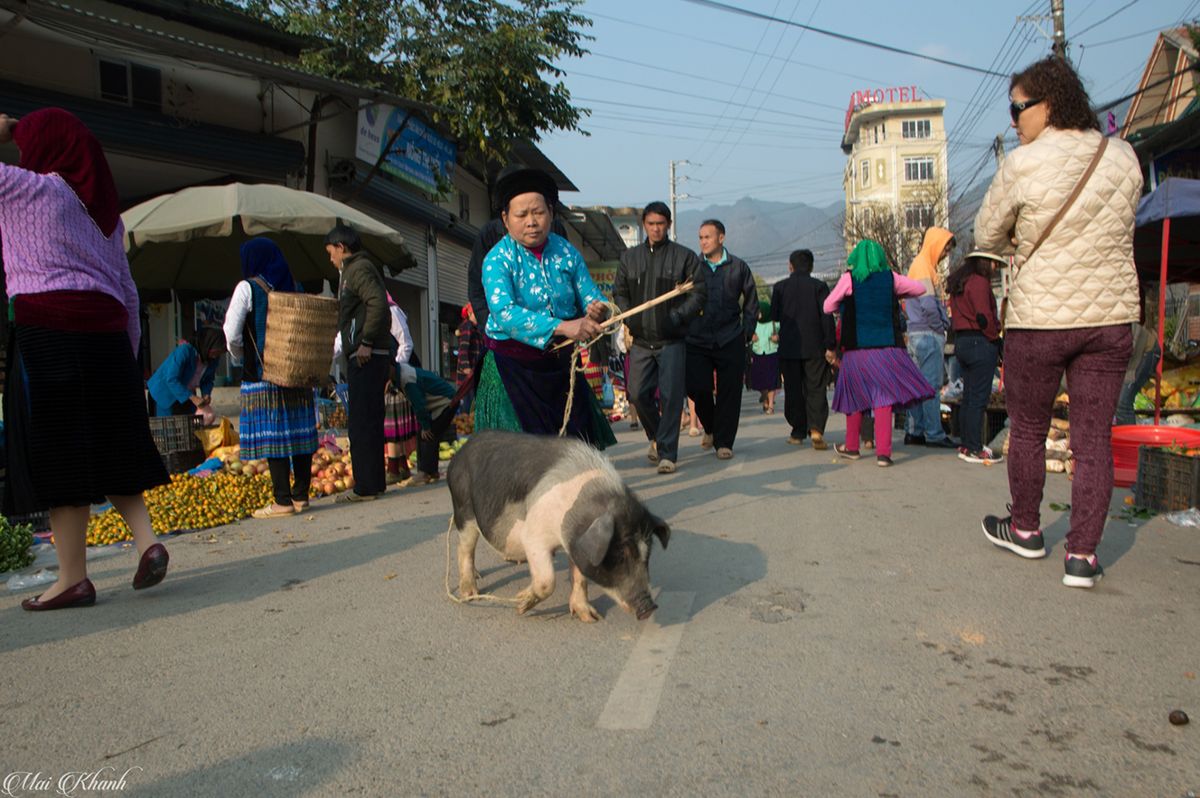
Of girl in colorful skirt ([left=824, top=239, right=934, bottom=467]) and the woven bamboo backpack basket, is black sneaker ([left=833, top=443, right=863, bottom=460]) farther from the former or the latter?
the woven bamboo backpack basket

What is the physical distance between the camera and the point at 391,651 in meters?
3.42

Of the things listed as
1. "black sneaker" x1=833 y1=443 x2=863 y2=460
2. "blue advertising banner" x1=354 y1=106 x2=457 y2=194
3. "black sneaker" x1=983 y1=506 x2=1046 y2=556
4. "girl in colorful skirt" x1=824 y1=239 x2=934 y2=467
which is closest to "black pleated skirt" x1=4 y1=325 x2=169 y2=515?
"black sneaker" x1=983 y1=506 x2=1046 y2=556

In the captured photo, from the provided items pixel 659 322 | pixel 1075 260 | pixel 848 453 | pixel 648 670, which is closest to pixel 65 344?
pixel 648 670

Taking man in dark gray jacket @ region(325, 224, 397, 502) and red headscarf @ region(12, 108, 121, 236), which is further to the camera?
man in dark gray jacket @ region(325, 224, 397, 502)

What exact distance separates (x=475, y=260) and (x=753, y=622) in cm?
302

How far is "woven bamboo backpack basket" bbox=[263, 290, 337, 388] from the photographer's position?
21.0 feet

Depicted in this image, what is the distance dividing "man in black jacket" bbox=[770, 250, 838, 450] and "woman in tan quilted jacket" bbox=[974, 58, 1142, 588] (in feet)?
17.6

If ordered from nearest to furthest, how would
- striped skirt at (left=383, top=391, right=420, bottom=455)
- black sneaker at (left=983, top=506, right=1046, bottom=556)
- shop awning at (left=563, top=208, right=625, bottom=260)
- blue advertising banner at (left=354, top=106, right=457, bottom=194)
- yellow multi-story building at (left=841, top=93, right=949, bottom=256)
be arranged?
black sneaker at (left=983, top=506, right=1046, bottom=556)
striped skirt at (left=383, top=391, right=420, bottom=455)
blue advertising banner at (left=354, top=106, right=457, bottom=194)
shop awning at (left=563, top=208, right=625, bottom=260)
yellow multi-story building at (left=841, top=93, right=949, bottom=256)

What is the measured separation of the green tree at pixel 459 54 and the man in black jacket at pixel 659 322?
685 cm

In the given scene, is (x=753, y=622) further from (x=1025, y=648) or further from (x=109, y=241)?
(x=109, y=241)

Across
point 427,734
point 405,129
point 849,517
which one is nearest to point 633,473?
point 849,517

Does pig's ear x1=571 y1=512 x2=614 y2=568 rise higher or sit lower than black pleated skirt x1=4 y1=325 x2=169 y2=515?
lower

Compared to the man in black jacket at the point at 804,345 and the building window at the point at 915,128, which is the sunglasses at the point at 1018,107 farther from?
the building window at the point at 915,128

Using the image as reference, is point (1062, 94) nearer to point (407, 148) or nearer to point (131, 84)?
point (131, 84)
